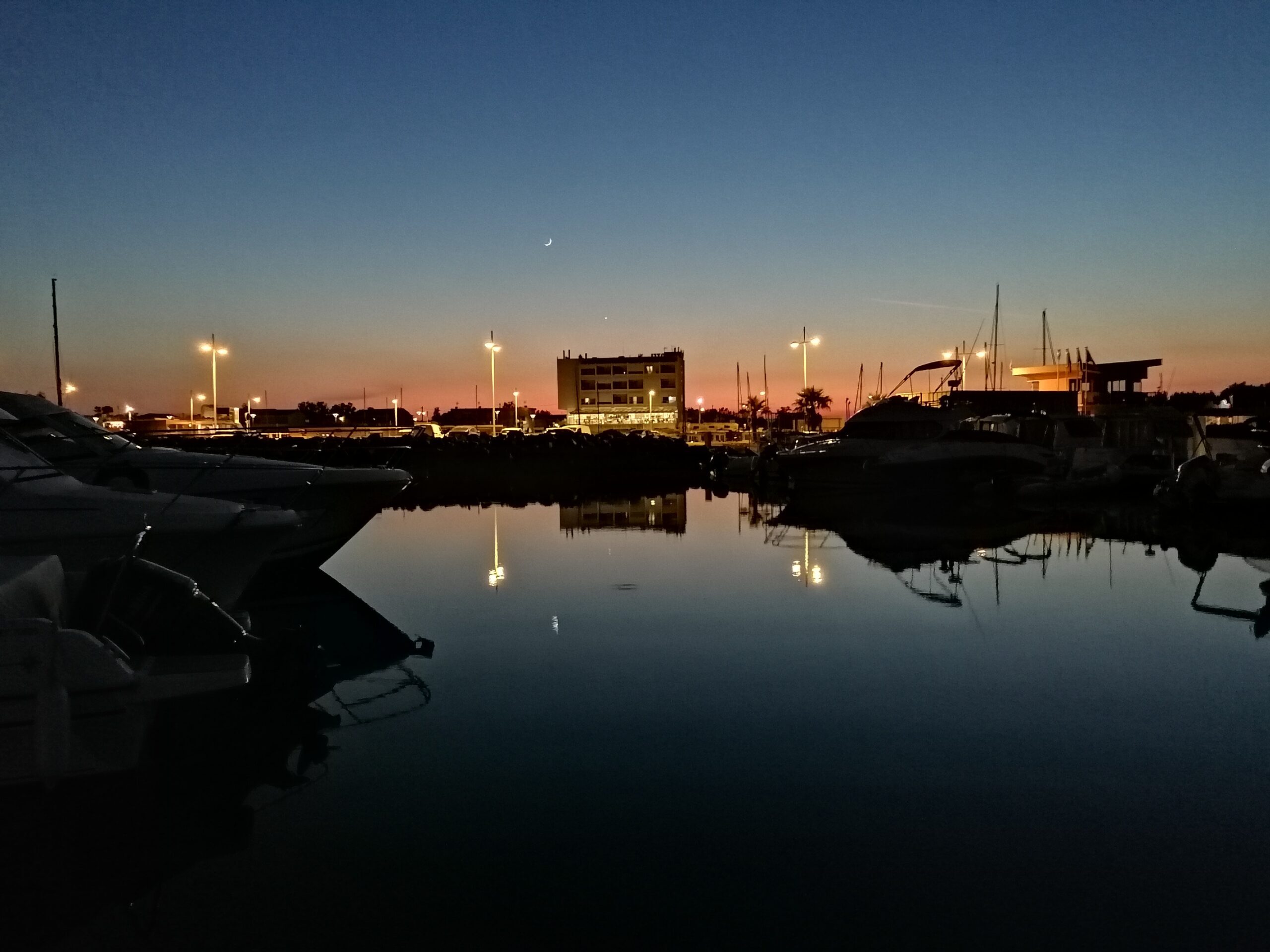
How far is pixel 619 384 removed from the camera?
15700 cm

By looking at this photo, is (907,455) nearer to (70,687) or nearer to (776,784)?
(776,784)

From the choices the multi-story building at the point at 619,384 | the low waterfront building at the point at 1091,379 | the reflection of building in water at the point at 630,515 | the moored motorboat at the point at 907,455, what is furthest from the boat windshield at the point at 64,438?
the multi-story building at the point at 619,384

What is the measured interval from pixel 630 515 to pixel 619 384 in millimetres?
136360

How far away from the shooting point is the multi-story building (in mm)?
155250

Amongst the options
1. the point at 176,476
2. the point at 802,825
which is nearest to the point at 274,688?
the point at 802,825

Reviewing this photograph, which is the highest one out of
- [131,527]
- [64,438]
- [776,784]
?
[64,438]

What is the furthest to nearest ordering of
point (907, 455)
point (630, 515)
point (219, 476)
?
point (907, 455), point (630, 515), point (219, 476)

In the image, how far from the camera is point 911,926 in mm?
3869

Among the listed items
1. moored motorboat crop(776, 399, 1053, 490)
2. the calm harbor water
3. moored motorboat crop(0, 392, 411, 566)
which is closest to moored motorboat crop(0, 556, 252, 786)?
the calm harbor water

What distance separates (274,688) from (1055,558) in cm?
1095

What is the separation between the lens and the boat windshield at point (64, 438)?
407 inches

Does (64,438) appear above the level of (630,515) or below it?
above

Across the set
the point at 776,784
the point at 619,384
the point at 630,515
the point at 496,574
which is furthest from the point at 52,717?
Answer: the point at 619,384

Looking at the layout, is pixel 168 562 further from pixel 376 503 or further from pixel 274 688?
pixel 376 503
